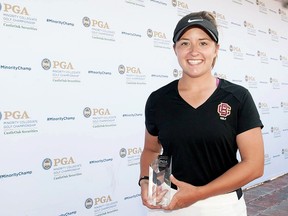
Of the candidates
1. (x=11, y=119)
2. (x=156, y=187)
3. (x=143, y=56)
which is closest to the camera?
(x=156, y=187)

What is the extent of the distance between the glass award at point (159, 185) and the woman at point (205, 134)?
0.02 meters

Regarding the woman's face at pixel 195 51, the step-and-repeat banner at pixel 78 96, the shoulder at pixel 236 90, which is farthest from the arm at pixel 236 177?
the step-and-repeat banner at pixel 78 96

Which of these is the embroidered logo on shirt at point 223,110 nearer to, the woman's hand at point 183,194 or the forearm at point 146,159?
the woman's hand at point 183,194

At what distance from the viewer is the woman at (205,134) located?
1.17 meters

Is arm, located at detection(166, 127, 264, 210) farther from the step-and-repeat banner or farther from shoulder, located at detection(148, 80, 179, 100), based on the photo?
the step-and-repeat banner

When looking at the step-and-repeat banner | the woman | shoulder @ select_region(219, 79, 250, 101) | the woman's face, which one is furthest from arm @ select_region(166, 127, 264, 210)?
the step-and-repeat banner

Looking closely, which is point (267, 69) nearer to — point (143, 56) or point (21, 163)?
point (143, 56)

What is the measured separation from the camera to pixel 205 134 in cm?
120

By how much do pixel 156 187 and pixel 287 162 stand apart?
16.4 feet

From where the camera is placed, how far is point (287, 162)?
218 inches

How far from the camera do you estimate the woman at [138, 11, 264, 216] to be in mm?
1171

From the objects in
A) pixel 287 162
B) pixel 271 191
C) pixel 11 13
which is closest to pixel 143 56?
pixel 11 13

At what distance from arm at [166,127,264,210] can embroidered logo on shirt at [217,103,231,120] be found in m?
0.09

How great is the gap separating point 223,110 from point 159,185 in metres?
0.35
